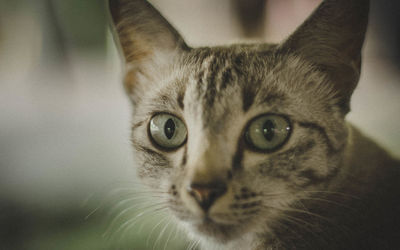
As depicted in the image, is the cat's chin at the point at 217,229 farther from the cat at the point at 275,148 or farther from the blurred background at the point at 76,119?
the blurred background at the point at 76,119

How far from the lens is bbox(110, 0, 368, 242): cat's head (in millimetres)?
590

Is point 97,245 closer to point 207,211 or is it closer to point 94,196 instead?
point 94,196

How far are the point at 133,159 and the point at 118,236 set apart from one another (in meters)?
0.19

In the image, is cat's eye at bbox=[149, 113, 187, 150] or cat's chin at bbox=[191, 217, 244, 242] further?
cat's eye at bbox=[149, 113, 187, 150]

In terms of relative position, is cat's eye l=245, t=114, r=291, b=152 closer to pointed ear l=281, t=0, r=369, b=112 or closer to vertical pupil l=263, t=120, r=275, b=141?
vertical pupil l=263, t=120, r=275, b=141

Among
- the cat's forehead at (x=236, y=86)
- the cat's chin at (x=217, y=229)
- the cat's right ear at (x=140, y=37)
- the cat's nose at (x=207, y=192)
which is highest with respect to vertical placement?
the cat's right ear at (x=140, y=37)

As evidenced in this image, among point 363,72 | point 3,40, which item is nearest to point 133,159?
point 3,40

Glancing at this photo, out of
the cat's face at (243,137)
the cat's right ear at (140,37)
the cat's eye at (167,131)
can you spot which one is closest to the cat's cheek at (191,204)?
the cat's face at (243,137)

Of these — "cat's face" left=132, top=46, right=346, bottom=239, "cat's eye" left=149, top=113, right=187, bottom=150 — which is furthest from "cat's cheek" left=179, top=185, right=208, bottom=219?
"cat's eye" left=149, top=113, right=187, bottom=150

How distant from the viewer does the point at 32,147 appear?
0.89 m

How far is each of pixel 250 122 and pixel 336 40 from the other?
0.23 m

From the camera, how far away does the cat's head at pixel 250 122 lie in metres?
0.59

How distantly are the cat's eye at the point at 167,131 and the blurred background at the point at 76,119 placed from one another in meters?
0.14

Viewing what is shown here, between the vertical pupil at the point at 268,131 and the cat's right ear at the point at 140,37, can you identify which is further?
the cat's right ear at the point at 140,37
